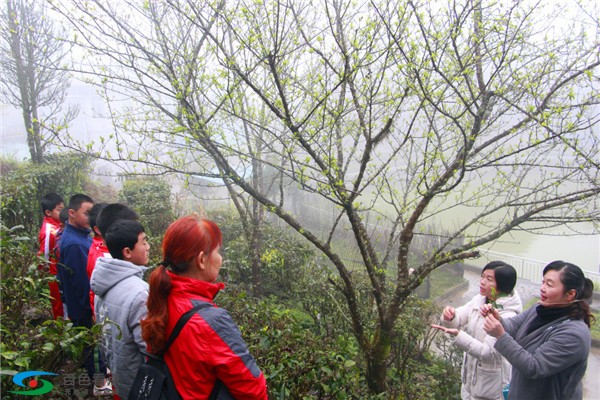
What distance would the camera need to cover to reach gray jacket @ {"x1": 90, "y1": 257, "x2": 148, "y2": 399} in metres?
1.70

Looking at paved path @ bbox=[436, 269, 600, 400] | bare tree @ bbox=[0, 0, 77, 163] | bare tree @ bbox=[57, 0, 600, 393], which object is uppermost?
bare tree @ bbox=[0, 0, 77, 163]

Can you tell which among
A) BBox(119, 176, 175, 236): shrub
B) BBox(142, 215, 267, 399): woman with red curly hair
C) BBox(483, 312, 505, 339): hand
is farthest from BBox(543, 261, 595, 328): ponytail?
BBox(119, 176, 175, 236): shrub

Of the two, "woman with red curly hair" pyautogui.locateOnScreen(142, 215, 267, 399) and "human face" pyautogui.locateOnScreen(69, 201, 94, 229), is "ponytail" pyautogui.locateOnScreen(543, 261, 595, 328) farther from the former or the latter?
"human face" pyautogui.locateOnScreen(69, 201, 94, 229)

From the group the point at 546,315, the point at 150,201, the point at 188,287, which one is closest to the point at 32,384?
the point at 188,287

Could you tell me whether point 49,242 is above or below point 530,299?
above

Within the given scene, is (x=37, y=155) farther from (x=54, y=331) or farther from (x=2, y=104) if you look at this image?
(x=54, y=331)

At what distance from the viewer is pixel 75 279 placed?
9.21 feet

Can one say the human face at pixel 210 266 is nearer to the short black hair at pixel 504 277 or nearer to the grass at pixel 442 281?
the short black hair at pixel 504 277

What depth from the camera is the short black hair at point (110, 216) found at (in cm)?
253

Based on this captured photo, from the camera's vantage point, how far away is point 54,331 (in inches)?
71.9

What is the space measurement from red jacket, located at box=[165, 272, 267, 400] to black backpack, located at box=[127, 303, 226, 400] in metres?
0.02

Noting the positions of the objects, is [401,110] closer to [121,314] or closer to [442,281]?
[121,314]

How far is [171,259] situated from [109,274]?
2.10ft

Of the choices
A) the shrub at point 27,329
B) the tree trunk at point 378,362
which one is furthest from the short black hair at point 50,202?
the tree trunk at point 378,362
